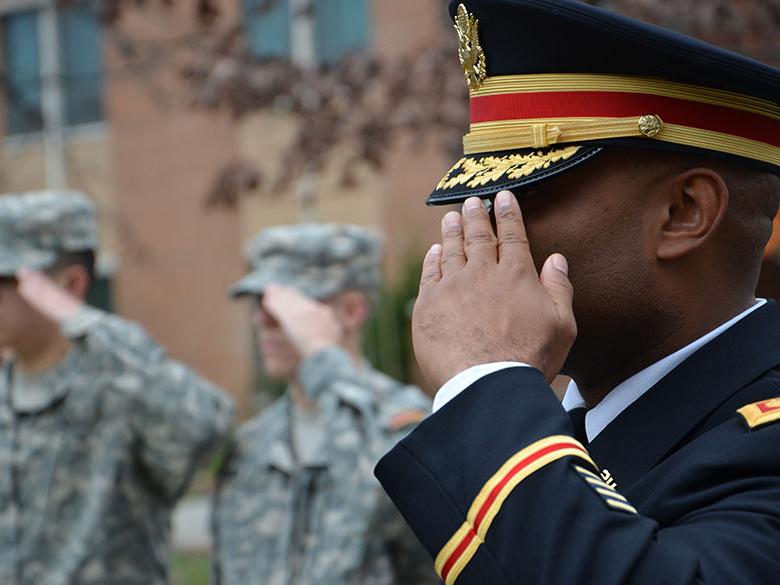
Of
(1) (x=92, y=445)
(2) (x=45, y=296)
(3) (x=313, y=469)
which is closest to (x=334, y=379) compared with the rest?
(3) (x=313, y=469)

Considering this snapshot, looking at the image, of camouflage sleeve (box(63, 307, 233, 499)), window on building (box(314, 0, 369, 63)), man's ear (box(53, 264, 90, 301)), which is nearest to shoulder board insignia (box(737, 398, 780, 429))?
camouflage sleeve (box(63, 307, 233, 499))

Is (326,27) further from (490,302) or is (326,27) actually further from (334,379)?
(490,302)

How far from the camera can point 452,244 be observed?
1.78 meters

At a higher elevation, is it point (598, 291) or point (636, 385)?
point (598, 291)

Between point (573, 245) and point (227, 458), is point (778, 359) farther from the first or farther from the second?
point (227, 458)

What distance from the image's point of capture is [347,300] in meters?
5.02

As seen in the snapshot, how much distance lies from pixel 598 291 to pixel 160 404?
270cm

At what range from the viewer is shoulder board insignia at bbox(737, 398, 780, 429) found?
167cm

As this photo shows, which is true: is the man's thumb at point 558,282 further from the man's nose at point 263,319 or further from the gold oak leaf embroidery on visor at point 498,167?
the man's nose at point 263,319

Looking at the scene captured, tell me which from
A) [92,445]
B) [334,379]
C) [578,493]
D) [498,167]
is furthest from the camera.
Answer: [92,445]

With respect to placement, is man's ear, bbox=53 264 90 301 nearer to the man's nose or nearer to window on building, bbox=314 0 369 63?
the man's nose

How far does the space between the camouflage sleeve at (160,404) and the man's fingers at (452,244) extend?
2654 millimetres

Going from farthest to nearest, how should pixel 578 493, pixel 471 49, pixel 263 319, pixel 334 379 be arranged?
pixel 263 319, pixel 334 379, pixel 471 49, pixel 578 493

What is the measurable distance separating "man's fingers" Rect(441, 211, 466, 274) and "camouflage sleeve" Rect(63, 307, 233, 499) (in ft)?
8.71
